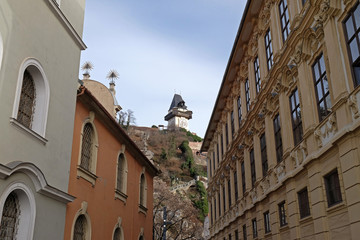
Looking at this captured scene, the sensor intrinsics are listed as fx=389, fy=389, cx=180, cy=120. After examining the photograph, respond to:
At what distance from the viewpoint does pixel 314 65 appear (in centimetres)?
1188

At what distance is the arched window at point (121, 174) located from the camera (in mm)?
17767

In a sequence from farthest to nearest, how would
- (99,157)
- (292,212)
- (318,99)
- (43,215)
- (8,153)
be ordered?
(99,157) < (292,212) < (318,99) < (43,215) < (8,153)

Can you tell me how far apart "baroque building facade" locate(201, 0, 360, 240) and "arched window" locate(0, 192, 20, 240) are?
7792 millimetres

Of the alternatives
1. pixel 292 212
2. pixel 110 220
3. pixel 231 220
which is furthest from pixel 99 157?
pixel 231 220

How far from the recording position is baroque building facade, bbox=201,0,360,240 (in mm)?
9438

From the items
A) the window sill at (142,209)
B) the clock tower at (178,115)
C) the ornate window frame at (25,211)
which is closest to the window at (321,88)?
the ornate window frame at (25,211)

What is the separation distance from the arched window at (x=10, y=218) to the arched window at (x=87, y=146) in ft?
14.0

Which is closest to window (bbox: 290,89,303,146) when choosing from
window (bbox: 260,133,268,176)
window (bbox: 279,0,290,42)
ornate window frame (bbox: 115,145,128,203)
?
window (bbox: 279,0,290,42)

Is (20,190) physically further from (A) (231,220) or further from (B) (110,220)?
(A) (231,220)

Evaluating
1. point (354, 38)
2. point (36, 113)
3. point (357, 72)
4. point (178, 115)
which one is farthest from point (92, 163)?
point (178, 115)

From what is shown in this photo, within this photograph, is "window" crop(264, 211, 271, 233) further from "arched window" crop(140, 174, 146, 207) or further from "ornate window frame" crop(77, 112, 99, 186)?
Result: "arched window" crop(140, 174, 146, 207)

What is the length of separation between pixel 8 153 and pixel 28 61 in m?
2.45

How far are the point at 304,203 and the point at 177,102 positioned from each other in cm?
12583

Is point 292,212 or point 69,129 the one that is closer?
point 69,129
